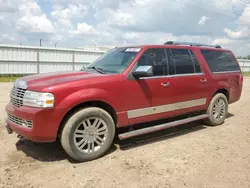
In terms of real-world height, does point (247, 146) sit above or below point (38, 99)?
below

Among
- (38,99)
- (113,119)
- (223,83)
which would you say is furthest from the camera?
(223,83)

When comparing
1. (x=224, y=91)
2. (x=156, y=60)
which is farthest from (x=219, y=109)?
(x=156, y=60)

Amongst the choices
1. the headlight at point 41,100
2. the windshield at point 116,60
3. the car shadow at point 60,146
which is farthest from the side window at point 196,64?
the headlight at point 41,100

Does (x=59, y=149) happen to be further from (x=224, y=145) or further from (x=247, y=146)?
(x=247, y=146)

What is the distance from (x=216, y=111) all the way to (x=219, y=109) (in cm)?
11

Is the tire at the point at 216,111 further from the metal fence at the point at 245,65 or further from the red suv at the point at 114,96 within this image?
the metal fence at the point at 245,65

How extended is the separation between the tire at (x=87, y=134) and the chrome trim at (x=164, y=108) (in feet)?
1.71

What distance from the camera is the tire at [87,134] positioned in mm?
3918

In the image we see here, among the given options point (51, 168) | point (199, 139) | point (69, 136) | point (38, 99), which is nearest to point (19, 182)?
point (51, 168)

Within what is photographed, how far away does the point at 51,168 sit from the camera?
3848 mm

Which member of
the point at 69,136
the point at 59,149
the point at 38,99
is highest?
the point at 38,99

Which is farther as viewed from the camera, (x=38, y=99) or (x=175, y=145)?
(x=175, y=145)

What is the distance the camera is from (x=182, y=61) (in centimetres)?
552

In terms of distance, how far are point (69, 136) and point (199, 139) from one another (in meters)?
2.81
